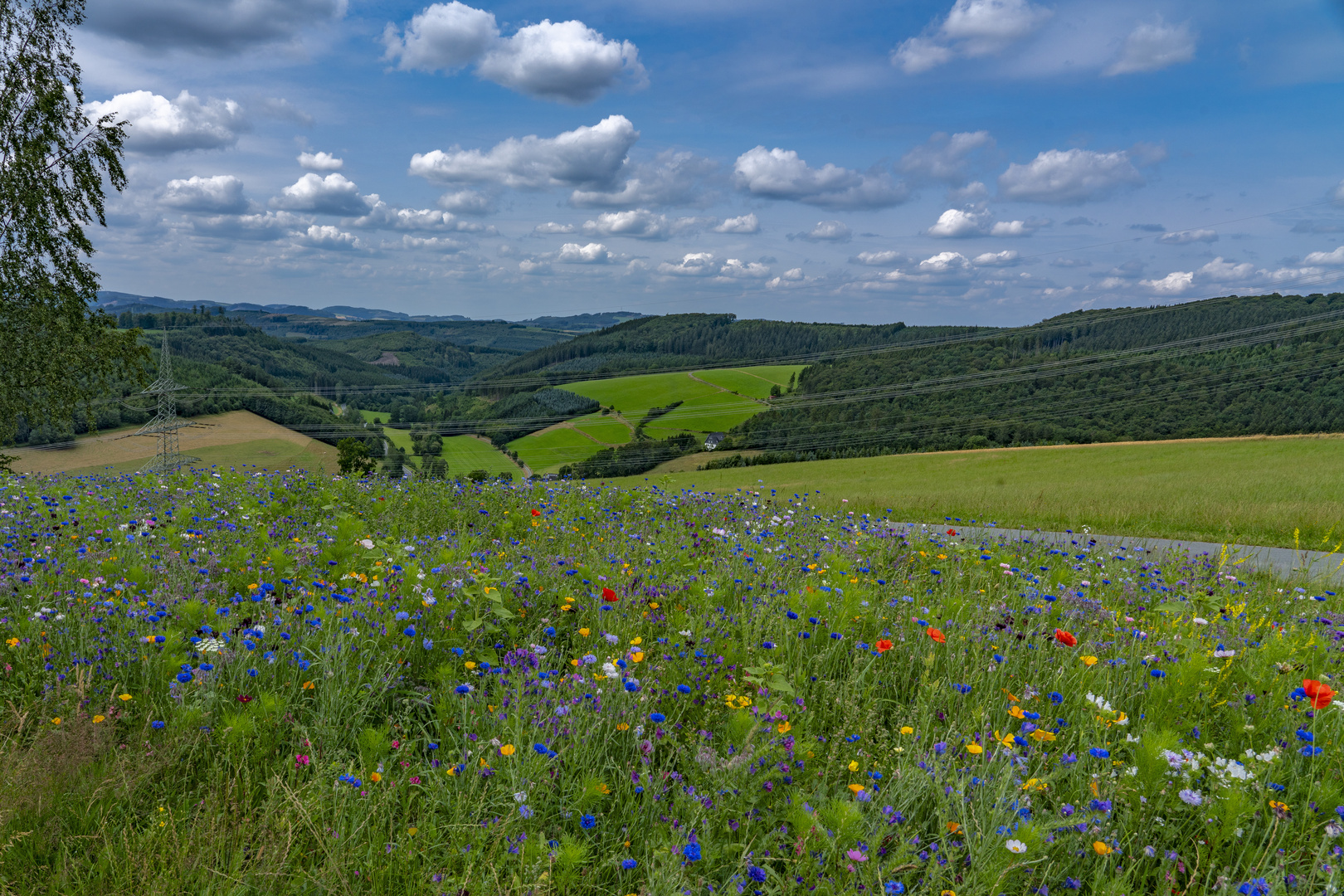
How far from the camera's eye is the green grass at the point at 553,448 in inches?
3826

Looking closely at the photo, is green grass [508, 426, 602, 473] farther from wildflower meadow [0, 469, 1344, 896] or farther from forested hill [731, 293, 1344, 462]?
wildflower meadow [0, 469, 1344, 896]

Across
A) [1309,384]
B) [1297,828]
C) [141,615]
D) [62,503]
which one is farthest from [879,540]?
[1309,384]

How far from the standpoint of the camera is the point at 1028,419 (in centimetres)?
9788

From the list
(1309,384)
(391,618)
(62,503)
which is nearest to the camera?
(391,618)

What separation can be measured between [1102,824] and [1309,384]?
435 ft

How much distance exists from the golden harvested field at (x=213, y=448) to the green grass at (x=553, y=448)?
90.6 feet

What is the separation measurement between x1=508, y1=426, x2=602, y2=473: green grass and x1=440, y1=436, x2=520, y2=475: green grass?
3.31m

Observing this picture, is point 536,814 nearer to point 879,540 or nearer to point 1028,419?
point 879,540

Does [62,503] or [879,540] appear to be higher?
[62,503]

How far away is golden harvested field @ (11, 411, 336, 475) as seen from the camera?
63.0m

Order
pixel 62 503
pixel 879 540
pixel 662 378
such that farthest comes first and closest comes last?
pixel 662 378
pixel 879 540
pixel 62 503

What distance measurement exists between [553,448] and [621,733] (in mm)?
105344

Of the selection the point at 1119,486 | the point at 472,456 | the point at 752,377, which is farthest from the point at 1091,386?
the point at 472,456

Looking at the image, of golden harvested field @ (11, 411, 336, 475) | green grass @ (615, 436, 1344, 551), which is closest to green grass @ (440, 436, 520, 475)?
golden harvested field @ (11, 411, 336, 475)
